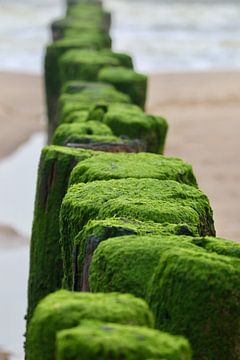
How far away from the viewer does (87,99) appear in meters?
7.65

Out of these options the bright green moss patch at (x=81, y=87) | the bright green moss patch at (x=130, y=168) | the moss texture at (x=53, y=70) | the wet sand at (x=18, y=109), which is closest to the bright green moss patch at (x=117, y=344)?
the bright green moss patch at (x=130, y=168)

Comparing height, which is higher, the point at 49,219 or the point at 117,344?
the point at 117,344

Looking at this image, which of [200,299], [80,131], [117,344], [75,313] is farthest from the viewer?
[80,131]

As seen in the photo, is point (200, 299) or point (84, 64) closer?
point (200, 299)

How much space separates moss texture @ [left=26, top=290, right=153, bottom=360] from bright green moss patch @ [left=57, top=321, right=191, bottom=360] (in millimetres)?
101

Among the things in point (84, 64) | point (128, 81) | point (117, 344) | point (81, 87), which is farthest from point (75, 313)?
point (84, 64)

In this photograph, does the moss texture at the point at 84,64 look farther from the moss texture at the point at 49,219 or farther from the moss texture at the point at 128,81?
the moss texture at the point at 49,219

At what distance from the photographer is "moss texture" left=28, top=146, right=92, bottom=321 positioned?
513cm

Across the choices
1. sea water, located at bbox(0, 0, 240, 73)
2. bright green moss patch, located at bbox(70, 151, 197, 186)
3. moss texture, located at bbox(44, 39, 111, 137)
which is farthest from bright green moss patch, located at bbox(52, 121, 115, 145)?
sea water, located at bbox(0, 0, 240, 73)

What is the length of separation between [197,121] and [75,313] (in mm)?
13064

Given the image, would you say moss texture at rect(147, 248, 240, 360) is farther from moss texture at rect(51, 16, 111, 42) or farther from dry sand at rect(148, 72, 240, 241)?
moss texture at rect(51, 16, 111, 42)

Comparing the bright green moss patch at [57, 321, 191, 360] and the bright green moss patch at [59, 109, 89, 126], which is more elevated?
the bright green moss patch at [57, 321, 191, 360]

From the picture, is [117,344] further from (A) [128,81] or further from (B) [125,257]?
(A) [128,81]

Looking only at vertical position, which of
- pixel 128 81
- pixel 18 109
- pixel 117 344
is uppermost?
pixel 117 344
